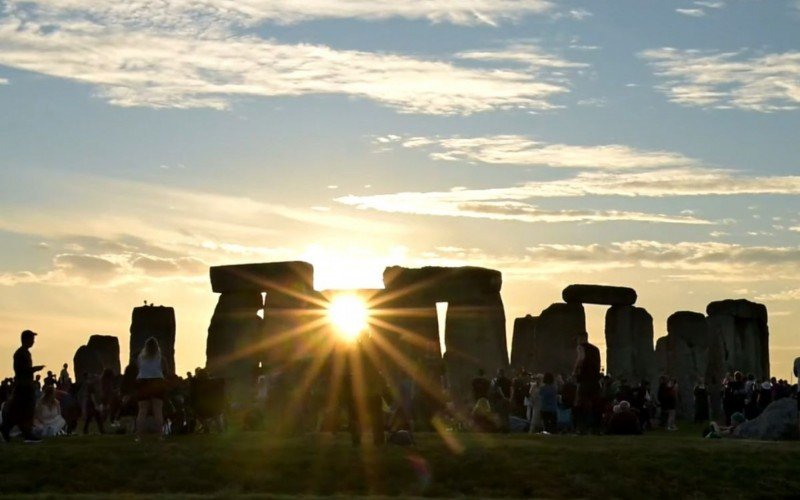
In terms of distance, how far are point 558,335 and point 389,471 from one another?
93.5 ft

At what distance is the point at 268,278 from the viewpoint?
49.6 m

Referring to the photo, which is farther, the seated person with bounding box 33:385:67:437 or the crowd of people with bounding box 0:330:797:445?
the seated person with bounding box 33:385:67:437

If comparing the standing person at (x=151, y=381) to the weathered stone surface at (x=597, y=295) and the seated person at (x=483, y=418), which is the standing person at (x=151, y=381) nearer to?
the seated person at (x=483, y=418)

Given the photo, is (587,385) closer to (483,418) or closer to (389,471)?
(483,418)

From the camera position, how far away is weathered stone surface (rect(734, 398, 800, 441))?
1248 inches

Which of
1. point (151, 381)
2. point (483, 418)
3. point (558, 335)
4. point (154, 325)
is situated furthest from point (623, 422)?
point (154, 325)

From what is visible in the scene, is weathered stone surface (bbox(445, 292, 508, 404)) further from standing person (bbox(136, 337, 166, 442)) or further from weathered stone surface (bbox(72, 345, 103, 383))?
standing person (bbox(136, 337, 166, 442))

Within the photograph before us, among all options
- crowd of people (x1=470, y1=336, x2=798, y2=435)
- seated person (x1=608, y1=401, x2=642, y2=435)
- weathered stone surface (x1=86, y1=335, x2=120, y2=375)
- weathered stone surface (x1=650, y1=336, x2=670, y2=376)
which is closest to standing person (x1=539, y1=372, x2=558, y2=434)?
crowd of people (x1=470, y1=336, x2=798, y2=435)

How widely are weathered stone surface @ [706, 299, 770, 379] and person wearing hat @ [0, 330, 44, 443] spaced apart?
31069 mm

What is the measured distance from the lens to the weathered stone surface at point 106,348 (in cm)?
5312

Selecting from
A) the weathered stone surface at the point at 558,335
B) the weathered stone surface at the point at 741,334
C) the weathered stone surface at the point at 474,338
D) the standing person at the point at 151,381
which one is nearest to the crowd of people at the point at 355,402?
the standing person at the point at 151,381

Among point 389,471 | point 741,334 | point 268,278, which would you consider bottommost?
point 389,471

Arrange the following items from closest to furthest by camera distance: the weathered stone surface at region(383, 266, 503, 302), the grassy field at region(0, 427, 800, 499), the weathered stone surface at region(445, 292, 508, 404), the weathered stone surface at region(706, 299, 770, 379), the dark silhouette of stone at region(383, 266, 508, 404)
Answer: the grassy field at region(0, 427, 800, 499)
the dark silhouette of stone at region(383, 266, 508, 404)
the weathered stone surface at region(445, 292, 508, 404)
the weathered stone surface at region(383, 266, 503, 302)
the weathered stone surface at region(706, 299, 770, 379)

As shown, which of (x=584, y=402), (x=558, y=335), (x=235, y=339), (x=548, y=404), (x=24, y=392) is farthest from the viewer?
(x=558, y=335)
